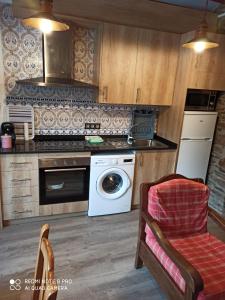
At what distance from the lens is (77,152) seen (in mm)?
2688

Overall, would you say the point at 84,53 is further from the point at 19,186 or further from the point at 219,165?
the point at 219,165

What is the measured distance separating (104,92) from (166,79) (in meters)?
0.87

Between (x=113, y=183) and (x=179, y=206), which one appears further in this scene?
(x=113, y=183)

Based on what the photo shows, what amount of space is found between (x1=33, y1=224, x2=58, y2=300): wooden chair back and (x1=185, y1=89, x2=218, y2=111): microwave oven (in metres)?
2.59

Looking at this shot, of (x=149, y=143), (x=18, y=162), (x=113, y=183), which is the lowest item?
(x=113, y=183)

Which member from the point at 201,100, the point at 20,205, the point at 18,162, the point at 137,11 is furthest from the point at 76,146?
the point at 201,100

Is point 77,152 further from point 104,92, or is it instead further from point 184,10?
point 184,10

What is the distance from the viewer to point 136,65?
2914mm

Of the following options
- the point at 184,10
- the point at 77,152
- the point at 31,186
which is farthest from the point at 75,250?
the point at 184,10

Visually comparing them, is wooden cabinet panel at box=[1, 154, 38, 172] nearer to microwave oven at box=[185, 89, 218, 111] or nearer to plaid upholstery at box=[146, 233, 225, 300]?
plaid upholstery at box=[146, 233, 225, 300]

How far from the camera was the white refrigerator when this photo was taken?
3066 mm

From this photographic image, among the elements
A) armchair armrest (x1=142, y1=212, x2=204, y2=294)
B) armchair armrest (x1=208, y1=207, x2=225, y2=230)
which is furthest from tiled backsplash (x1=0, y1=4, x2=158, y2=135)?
armchair armrest (x1=142, y1=212, x2=204, y2=294)

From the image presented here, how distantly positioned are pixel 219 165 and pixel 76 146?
6.54ft

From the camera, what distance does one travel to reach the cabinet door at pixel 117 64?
8.99 feet
